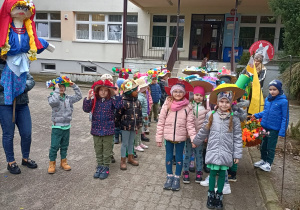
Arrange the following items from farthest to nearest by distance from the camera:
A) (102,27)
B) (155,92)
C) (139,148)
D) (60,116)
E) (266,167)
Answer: (102,27), (155,92), (139,148), (266,167), (60,116)

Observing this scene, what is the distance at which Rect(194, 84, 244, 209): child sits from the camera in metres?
3.25

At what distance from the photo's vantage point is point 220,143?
326 cm

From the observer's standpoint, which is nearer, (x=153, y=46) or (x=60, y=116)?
(x=60, y=116)

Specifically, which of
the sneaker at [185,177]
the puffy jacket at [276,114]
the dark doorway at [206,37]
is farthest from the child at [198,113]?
the dark doorway at [206,37]

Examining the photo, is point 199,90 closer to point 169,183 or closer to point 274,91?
point 274,91

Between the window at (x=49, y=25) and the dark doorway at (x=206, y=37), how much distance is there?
8.64 meters

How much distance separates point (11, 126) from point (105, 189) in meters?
1.70

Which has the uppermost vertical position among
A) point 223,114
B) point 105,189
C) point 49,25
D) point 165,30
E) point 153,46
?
point 49,25

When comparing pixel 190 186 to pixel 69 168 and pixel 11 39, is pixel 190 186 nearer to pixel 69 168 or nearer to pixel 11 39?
pixel 69 168

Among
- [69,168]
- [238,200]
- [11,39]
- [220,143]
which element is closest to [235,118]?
[220,143]

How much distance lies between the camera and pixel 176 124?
12.3ft

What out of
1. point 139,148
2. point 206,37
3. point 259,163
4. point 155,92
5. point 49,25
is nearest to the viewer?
point 259,163

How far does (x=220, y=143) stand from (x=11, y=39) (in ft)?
10.4

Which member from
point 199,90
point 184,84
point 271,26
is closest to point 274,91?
point 199,90
